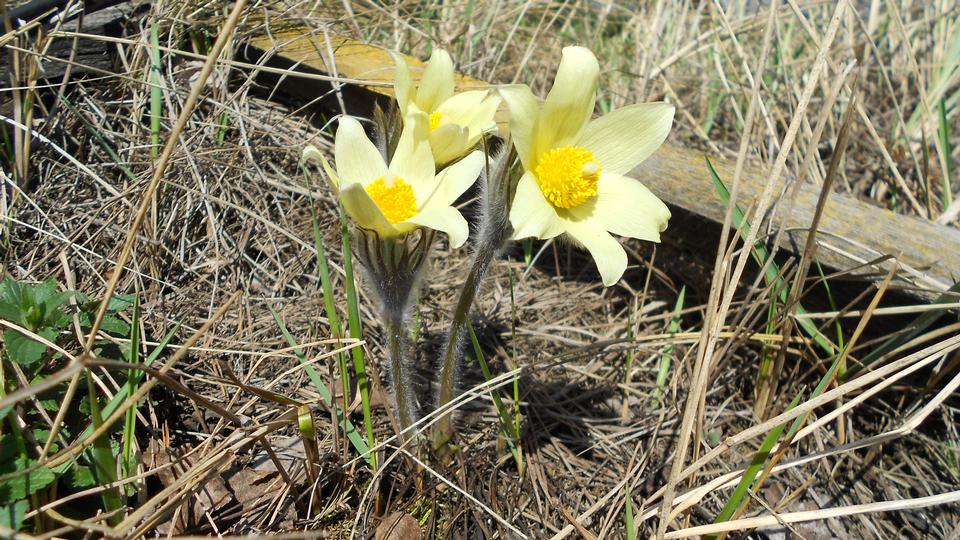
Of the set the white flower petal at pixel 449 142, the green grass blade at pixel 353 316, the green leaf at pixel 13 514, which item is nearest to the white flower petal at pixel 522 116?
the white flower petal at pixel 449 142

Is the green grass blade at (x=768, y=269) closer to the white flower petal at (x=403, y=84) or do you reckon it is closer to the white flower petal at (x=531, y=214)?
the white flower petal at (x=531, y=214)

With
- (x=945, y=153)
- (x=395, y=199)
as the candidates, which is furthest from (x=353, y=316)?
(x=945, y=153)

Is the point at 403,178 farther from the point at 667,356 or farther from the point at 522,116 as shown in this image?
the point at 667,356

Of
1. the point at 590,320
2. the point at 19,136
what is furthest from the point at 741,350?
the point at 19,136

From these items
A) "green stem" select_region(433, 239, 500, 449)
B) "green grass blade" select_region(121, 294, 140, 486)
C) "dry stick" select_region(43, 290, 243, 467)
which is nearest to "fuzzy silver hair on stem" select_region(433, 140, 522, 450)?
"green stem" select_region(433, 239, 500, 449)

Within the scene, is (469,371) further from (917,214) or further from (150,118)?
(917,214)

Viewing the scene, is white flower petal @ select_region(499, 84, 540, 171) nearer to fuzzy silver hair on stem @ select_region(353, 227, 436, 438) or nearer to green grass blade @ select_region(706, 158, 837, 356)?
fuzzy silver hair on stem @ select_region(353, 227, 436, 438)
